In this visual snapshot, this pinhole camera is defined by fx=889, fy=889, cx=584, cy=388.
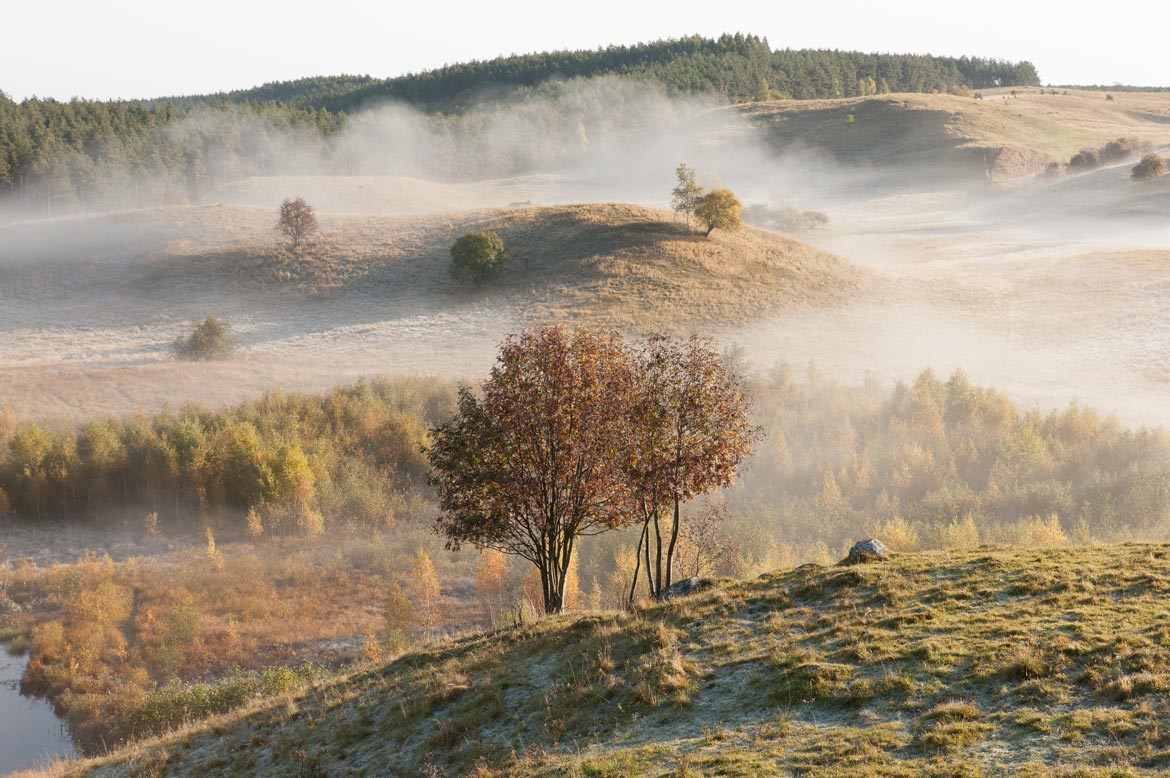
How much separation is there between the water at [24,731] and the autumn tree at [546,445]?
17.7m

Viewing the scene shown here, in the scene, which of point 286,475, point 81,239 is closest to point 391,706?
point 286,475

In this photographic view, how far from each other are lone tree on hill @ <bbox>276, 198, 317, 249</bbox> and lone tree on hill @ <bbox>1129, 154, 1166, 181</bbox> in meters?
110

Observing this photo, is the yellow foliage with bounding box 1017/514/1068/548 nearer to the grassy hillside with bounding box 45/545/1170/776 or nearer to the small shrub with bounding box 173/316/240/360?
the grassy hillside with bounding box 45/545/1170/776

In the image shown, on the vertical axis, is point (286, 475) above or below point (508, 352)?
below

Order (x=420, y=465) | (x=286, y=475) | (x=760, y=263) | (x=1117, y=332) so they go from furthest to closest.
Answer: (x=760, y=263) < (x=1117, y=332) < (x=420, y=465) < (x=286, y=475)

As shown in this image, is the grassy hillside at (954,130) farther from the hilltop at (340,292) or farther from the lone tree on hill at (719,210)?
the hilltop at (340,292)

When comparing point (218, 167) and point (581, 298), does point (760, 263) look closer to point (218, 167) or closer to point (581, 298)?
point (581, 298)

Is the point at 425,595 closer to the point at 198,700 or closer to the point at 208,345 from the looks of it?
the point at 198,700

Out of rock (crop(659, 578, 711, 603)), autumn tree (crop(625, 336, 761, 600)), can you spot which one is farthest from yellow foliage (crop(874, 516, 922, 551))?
rock (crop(659, 578, 711, 603))

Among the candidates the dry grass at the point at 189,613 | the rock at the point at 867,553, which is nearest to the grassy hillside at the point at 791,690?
the rock at the point at 867,553

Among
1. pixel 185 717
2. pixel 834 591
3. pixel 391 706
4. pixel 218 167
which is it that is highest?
pixel 218 167

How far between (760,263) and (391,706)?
76.0 m

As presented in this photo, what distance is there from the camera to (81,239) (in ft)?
365

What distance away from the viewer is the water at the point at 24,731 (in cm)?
3234
